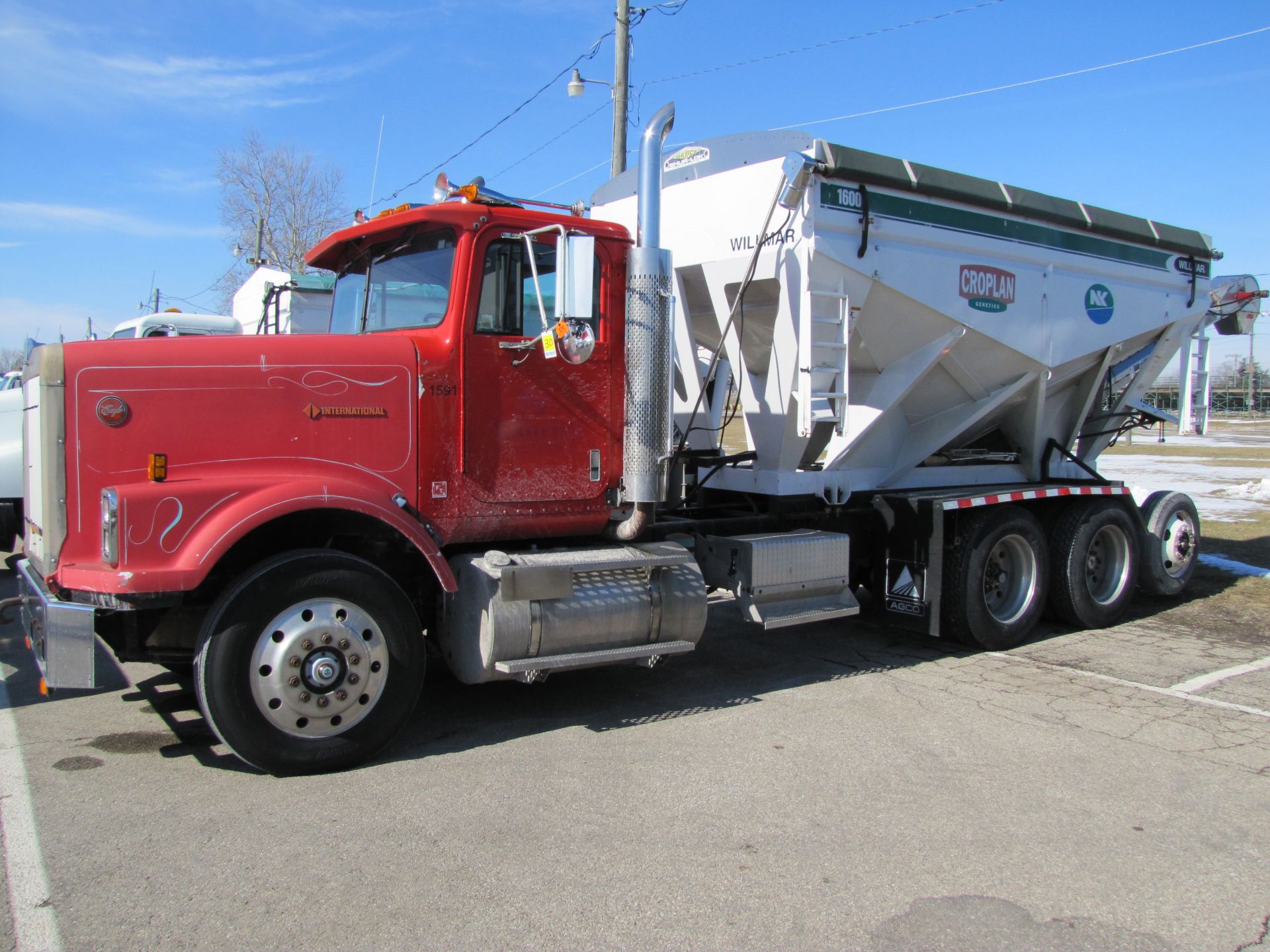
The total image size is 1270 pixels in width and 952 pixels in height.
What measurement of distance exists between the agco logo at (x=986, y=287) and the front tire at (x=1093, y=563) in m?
2.09

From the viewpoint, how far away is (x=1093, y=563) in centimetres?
895

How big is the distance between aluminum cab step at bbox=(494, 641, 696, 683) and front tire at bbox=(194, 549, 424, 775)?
0.53 metres

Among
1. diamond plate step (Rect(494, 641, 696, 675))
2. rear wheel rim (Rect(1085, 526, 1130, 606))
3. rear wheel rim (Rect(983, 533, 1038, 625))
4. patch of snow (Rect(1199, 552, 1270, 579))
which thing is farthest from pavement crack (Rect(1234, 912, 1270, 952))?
patch of snow (Rect(1199, 552, 1270, 579))

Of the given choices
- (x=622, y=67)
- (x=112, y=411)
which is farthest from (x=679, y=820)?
(x=622, y=67)

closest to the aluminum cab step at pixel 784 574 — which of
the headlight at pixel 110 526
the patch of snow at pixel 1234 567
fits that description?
the headlight at pixel 110 526

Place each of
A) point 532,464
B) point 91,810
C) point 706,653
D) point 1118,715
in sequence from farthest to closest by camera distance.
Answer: point 706,653, point 1118,715, point 532,464, point 91,810

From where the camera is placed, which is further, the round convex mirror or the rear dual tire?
the rear dual tire

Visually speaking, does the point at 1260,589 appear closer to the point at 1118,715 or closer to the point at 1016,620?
the point at 1016,620

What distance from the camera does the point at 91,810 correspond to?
14.1ft

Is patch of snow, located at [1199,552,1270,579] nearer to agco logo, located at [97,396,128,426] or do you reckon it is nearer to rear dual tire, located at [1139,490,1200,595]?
rear dual tire, located at [1139,490,1200,595]

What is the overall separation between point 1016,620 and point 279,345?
6.08 m

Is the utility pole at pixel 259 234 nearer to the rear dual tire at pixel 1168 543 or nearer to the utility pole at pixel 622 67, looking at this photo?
the utility pole at pixel 622 67

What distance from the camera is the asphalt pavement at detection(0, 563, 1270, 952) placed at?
3.45m

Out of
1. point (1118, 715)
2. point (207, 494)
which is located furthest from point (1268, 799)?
point (207, 494)
